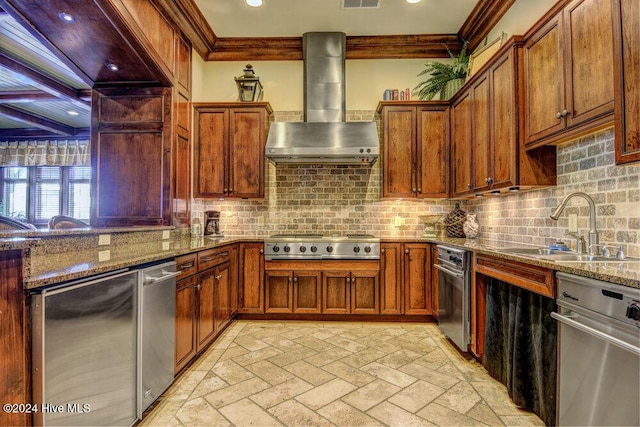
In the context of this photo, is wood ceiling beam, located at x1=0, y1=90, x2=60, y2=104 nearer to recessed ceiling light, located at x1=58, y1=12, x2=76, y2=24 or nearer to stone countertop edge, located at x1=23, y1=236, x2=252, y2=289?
recessed ceiling light, located at x1=58, y1=12, x2=76, y2=24

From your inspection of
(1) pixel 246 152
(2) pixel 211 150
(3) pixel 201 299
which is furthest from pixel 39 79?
(3) pixel 201 299

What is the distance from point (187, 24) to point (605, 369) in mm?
4293

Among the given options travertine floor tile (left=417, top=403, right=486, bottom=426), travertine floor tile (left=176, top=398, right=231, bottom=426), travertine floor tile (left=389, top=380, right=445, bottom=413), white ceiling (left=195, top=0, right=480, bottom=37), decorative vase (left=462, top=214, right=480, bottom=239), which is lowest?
travertine floor tile (left=417, top=403, right=486, bottom=426)

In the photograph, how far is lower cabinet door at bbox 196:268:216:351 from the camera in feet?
8.54

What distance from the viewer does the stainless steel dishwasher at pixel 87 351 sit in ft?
3.94

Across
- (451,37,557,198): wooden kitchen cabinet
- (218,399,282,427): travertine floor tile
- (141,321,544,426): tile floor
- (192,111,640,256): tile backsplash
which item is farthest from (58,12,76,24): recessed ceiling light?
(451,37,557,198): wooden kitchen cabinet

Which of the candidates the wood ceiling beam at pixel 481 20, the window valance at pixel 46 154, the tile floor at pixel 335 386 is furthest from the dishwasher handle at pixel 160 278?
the window valance at pixel 46 154

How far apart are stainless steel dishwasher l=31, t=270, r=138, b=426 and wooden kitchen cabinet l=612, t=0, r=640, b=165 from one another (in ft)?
8.19

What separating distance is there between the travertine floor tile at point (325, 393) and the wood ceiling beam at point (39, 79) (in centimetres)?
486

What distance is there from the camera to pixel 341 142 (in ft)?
11.9

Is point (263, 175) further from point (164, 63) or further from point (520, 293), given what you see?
point (520, 293)

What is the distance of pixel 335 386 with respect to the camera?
220cm

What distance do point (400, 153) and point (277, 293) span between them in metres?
2.15

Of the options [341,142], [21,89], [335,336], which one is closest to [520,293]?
[335,336]
